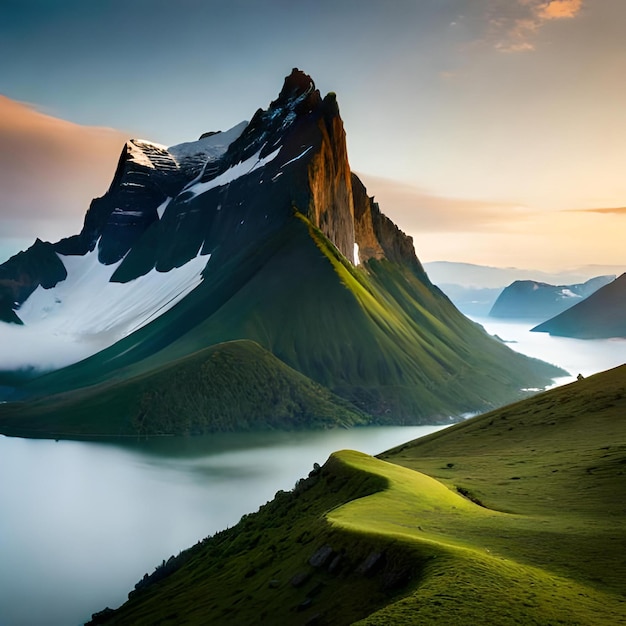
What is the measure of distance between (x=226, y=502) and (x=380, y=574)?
214 feet

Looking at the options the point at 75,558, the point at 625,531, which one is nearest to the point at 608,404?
the point at 625,531

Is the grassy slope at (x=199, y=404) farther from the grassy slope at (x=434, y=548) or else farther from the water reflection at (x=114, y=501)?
the grassy slope at (x=434, y=548)

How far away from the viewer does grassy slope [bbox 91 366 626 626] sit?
24734 millimetres

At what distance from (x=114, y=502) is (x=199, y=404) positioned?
7415cm

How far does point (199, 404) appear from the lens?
169m

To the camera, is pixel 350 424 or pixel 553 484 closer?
pixel 553 484

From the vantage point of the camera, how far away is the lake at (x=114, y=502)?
204 ft

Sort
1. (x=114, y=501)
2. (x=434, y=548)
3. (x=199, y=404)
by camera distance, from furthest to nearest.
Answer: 1. (x=199, y=404)
2. (x=114, y=501)
3. (x=434, y=548)

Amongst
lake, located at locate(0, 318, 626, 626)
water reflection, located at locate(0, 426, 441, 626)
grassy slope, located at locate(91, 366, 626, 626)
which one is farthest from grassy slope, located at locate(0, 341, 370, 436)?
grassy slope, located at locate(91, 366, 626, 626)

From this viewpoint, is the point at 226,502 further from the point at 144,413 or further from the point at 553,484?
the point at 144,413

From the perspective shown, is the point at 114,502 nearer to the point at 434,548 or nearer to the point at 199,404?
the point at 199,404

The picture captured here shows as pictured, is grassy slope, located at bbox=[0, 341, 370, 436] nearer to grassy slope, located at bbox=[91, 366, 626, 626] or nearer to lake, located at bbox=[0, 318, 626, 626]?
lake, located at bbox=[0, 318, 626, 626]

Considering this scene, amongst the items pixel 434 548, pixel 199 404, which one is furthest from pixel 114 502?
pixel 434 548

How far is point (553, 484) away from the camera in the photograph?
165 feet
